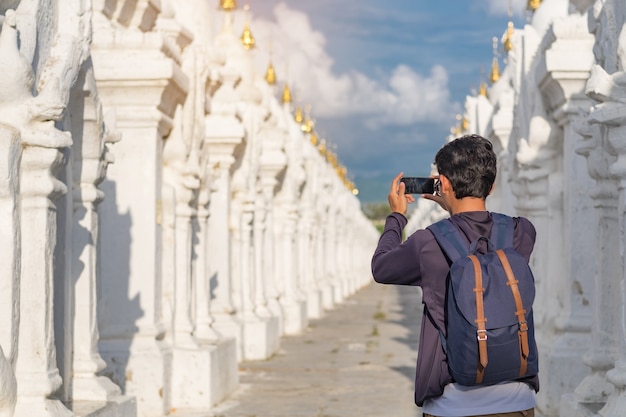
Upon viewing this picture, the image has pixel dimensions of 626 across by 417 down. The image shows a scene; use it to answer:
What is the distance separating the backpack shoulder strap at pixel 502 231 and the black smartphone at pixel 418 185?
0.29 meters

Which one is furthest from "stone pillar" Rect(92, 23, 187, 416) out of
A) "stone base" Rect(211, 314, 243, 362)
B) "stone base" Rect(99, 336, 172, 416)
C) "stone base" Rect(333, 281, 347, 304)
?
"stone base" Rect(333, 281, 347, 304)

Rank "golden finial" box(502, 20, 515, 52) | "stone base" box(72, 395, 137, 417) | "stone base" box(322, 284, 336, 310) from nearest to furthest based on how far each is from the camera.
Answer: "stone base" box(72, 395, 137, 417) < "golden finial" box(502, 20, 515, 52) < "stone base" box(322, 284, 336, 310)

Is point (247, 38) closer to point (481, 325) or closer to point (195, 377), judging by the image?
point (195, 377)

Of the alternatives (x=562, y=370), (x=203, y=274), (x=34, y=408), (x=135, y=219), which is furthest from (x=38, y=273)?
(x=203, y=274)

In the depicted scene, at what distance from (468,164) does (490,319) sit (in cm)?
62

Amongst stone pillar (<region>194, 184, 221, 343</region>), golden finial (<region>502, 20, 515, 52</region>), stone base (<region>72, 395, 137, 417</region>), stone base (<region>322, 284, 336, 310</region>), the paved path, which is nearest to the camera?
stone base (<region>72, 395, 137, 417</region>)

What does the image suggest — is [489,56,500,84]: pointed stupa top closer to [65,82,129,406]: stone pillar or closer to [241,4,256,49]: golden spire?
[241,4,256,49]: golden spire

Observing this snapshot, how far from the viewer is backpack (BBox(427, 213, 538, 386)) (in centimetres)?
392

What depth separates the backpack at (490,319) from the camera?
12.8 ft

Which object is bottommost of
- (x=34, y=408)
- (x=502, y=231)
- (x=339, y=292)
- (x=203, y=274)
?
(x=339, y=292)

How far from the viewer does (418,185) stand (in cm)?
454

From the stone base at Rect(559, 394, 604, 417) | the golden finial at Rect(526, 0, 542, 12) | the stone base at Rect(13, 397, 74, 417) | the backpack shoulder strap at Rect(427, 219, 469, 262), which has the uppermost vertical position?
the golden finial at Rect(526, 0, 542, 12)

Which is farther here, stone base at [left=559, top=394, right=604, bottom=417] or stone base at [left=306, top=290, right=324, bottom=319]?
stone base at [left=306, top=290, right=324, bottom=319]

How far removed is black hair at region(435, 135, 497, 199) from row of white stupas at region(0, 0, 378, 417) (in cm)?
260
